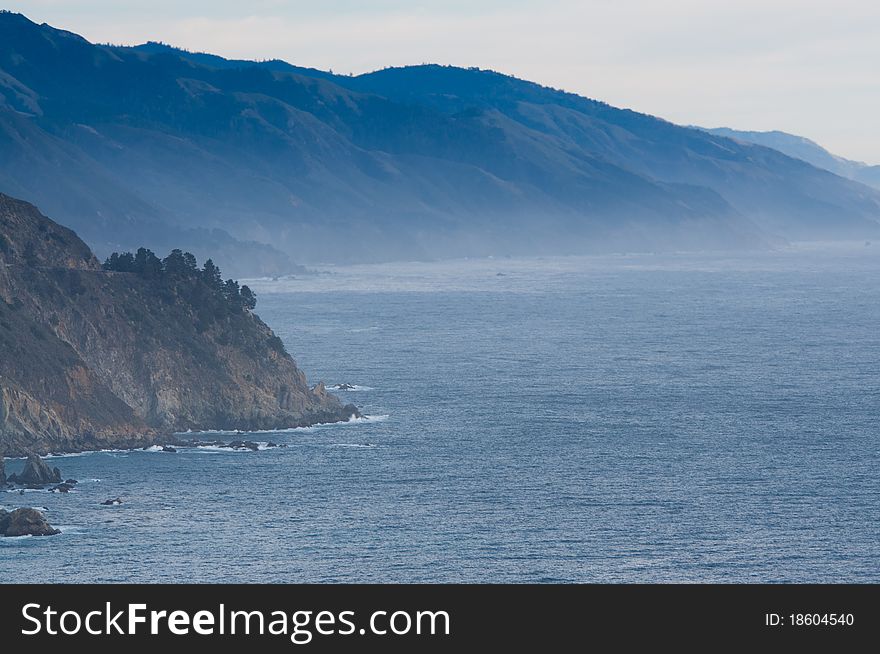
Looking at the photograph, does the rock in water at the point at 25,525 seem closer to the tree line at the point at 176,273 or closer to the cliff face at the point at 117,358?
the cliff face at the point at 117,358

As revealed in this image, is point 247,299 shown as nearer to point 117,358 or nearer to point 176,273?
point 176,273

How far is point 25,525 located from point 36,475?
→ 44.1 ft

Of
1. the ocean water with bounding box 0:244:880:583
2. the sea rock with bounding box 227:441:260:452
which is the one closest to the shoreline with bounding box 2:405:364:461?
the ocean water with bounding box 0:244:880:583

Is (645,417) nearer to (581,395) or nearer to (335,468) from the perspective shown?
(581,395)

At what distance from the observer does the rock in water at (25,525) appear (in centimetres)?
8612

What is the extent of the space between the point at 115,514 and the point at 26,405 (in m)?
21.6

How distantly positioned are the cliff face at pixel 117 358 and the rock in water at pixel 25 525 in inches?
892

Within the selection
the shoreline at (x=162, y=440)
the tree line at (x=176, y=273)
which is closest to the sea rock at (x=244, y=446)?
the shoreline at (x=162, y=440)

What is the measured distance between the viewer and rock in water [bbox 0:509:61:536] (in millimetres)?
86125

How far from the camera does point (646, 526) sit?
88938 mm

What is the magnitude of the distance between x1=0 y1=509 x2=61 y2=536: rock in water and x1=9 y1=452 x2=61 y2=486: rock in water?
12.1 meters

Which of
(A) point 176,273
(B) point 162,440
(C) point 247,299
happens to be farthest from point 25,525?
(A) point 176,273

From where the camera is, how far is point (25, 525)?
86.3 metres

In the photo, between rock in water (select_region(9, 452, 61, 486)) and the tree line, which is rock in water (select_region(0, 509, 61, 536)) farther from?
the tree line
